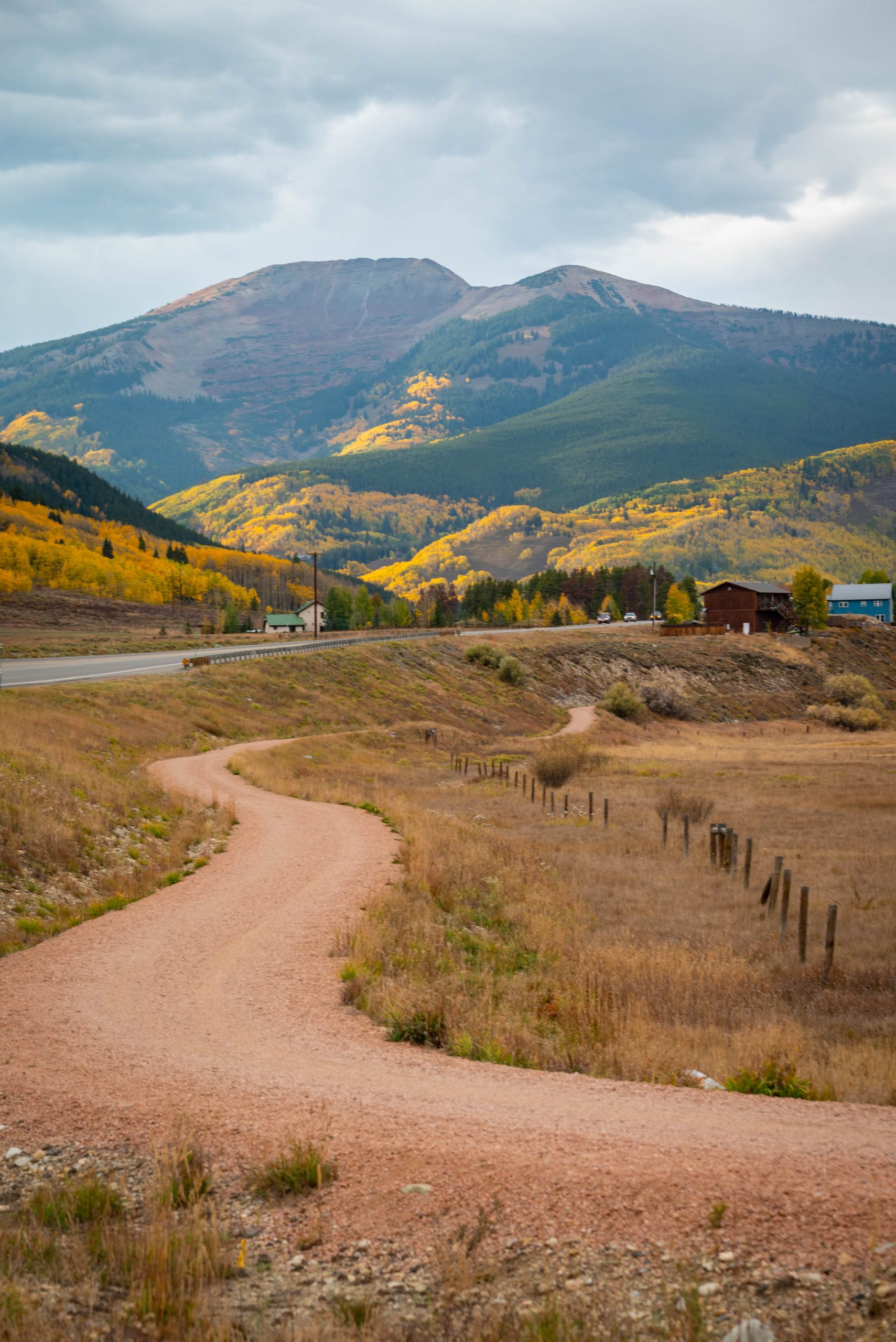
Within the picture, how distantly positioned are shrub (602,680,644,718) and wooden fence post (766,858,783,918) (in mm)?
56243

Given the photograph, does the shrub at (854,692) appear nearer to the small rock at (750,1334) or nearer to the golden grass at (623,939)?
the golden grass at (623,939)

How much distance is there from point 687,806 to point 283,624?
121 meters

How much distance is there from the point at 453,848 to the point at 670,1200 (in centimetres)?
1500

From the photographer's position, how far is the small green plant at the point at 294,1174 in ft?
21.0

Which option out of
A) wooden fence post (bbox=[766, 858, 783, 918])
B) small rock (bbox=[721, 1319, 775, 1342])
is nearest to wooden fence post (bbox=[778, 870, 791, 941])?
wooden fence post (bbox=[766, 858, 783, 918])

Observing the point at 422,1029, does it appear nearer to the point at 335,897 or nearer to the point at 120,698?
the point at 335,897

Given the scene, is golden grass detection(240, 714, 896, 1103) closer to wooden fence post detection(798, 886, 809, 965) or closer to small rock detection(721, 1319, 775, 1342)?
wooden fence post detection(798, 886, 809, 965)

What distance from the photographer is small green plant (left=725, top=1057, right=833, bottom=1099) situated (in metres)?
8.63

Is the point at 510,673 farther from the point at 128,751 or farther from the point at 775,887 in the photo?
the point at 775,887

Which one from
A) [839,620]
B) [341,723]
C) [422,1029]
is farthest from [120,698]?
[839,620]

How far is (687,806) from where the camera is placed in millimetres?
29453

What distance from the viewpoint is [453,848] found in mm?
20953

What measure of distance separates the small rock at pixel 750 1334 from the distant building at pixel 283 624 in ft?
458

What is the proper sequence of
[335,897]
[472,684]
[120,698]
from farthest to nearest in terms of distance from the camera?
[472,684] < [120,698] < [335,897]
